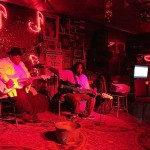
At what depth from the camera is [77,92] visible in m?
6.04

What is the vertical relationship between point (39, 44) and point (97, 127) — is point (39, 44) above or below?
above

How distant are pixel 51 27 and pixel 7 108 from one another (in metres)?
2.97

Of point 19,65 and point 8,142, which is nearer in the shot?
point 8,142

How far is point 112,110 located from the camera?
7.66m

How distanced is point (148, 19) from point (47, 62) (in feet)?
11.5

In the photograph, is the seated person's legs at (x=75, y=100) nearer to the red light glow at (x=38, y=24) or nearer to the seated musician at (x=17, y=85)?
the seated musician at (x=17, y=85)

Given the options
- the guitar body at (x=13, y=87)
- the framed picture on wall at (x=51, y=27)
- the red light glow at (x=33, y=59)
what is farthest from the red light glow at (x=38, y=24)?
the guitar body at (x=13, y=87)

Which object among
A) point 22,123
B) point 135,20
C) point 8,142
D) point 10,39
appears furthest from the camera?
point 135,20

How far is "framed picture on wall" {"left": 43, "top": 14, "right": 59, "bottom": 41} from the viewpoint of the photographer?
24.0ft

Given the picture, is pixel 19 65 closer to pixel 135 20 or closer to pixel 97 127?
pixel 97 127

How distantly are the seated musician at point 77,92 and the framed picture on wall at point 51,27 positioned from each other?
1589mm

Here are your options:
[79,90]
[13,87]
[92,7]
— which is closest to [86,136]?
[79,90]

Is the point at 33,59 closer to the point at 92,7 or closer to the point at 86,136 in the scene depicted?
the point at 92,7

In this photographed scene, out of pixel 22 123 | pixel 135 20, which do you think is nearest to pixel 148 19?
pixel 135 20
